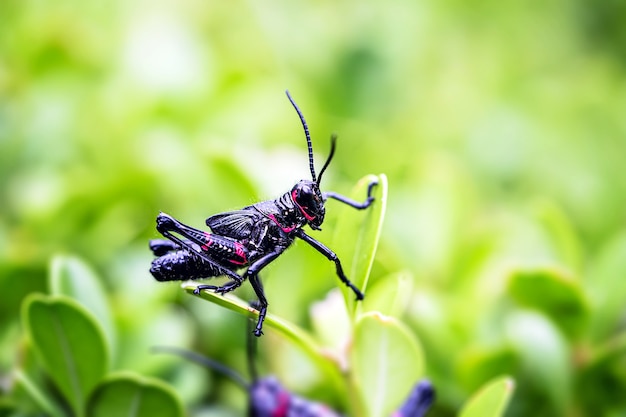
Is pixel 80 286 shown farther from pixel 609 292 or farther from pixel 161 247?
pixel 609 292

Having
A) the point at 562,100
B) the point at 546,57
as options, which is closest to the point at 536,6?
the point at 546,57

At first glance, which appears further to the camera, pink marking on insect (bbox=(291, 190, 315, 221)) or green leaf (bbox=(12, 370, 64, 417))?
pink marking on insect (bbox=(291, 190, 315, 221))

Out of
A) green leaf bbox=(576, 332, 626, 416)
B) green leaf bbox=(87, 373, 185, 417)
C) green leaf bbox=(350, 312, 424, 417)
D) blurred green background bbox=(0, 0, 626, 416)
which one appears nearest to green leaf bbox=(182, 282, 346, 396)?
green leaf bbox=(350, 312, 424, 417)

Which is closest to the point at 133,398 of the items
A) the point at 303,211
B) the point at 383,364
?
the point at 383,364

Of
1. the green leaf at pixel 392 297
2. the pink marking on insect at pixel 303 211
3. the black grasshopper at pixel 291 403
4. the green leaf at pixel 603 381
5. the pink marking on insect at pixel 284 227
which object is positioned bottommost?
the black grasshopper at pixel 291 403

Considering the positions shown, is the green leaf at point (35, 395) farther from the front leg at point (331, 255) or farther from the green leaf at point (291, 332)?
the front leg at point (331, 255)

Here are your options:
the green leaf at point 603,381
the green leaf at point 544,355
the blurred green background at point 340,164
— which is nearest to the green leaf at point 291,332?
the blurred green background at point 340,164

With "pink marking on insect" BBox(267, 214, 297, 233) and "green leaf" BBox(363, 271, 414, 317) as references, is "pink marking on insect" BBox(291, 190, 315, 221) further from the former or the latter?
"green leaf" BBox(363, 271, 414, 317)
